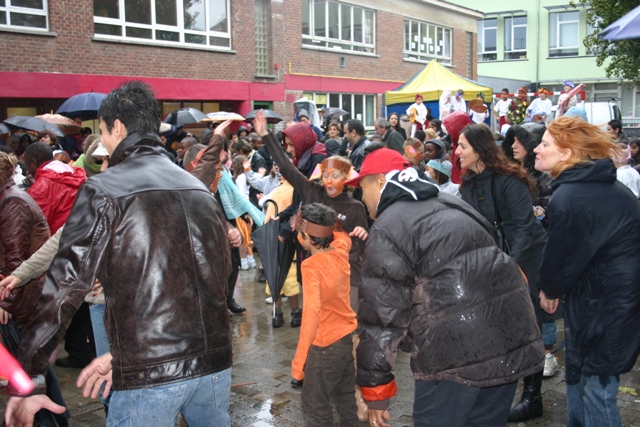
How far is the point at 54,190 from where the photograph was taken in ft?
19.5

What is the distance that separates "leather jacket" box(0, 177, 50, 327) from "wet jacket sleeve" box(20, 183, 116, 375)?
8.37 feet

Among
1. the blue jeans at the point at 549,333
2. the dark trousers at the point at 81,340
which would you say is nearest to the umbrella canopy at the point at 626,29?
the blue jeans at the point at 549,333

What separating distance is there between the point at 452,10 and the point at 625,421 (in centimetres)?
2868

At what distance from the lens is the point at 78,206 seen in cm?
252

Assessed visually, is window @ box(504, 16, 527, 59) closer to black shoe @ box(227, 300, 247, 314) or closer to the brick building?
the brick building

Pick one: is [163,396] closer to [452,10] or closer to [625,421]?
[625,421]

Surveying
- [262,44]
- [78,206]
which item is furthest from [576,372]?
[262,44]

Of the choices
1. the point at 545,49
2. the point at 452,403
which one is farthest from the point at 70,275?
the point at 545,49

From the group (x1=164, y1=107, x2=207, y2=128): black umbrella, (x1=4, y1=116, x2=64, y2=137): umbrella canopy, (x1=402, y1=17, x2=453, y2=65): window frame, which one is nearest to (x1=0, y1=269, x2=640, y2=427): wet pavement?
(x1=4, y1=116, x2=64, y2=137): umbrella canopy

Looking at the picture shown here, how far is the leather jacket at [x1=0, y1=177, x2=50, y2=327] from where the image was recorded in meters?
4.75

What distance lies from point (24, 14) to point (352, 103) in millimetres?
13260

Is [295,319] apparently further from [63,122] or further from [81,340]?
[63,122]

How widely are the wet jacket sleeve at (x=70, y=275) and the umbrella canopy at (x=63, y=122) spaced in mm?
10623

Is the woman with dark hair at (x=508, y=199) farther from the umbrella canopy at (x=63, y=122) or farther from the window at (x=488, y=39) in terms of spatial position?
the window at (x=488, y=39)
